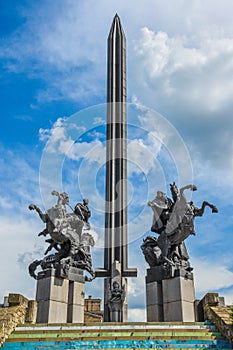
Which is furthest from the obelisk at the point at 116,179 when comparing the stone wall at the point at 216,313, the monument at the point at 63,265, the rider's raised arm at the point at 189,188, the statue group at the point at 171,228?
the rider's raised arm at the point at 189,188

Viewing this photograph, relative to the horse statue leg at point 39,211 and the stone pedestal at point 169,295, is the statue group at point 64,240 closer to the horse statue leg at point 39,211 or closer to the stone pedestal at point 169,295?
the horse statue leg at point 39,211

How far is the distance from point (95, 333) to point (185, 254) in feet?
23.6

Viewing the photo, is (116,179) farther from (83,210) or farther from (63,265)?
(63,265)

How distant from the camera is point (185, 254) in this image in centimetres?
1650

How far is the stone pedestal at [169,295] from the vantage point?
14.9 m

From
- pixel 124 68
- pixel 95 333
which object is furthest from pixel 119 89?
pixel 95 333

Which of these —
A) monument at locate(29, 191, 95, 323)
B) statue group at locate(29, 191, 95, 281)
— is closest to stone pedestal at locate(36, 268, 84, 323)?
monument at locate(29, 191, 95, 323)

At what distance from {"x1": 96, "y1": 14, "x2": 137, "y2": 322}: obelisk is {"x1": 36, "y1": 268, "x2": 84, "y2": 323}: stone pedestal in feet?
7.40

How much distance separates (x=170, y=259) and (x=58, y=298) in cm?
463

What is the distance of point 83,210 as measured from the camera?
17.9 m

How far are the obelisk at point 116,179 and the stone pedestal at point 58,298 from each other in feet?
7.40

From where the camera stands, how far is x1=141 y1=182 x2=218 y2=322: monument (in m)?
15.1

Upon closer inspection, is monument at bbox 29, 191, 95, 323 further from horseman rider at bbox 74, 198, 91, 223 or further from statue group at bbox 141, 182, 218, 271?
statue group at bbox 141, 182, 218, 271

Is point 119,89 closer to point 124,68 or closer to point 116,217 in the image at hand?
point 124,68
